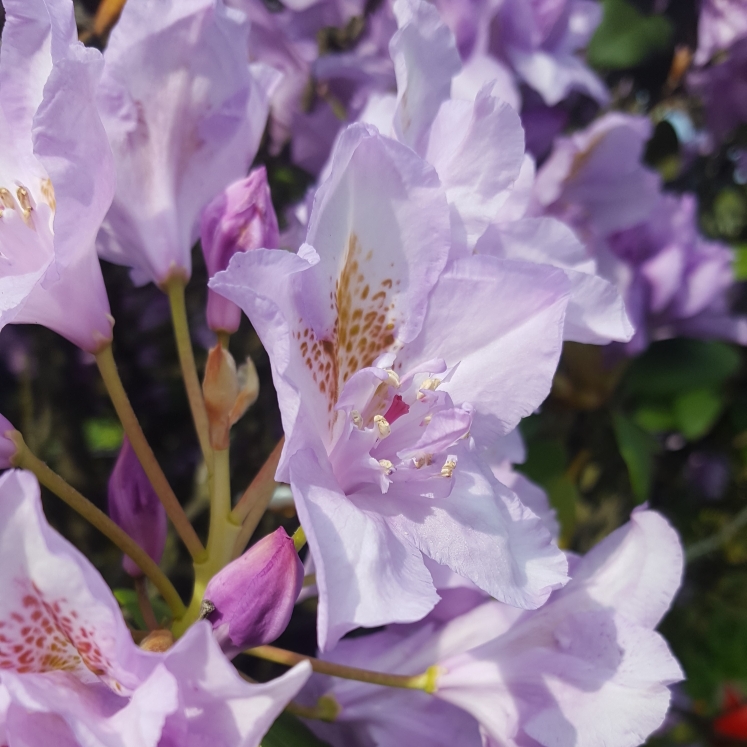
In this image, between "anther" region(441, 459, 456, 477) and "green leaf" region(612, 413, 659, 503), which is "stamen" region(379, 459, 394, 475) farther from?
"green leaf" region(612, 413, 659, 503)

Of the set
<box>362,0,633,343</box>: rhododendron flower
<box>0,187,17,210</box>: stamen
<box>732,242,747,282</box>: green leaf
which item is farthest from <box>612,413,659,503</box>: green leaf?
<box>0,187,17,210</box>: stamen

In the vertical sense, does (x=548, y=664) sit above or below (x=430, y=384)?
below

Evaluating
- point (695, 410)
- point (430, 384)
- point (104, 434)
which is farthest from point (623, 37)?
point (104, 434)

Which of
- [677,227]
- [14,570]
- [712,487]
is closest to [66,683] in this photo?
[14,570]

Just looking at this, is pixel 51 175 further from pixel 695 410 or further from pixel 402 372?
pixel 695 410

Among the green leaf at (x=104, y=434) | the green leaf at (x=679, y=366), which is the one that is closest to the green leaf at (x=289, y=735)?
the green leaf at (x=104, y=434)

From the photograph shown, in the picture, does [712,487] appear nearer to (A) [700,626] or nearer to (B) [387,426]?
(A) [700,626]

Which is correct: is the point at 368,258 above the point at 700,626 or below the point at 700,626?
above
